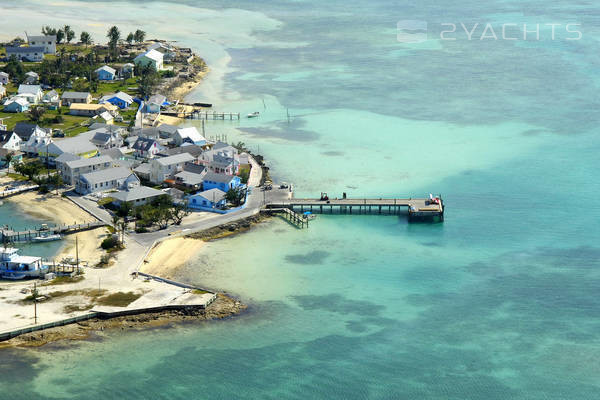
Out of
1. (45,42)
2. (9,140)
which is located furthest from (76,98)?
(45,42)

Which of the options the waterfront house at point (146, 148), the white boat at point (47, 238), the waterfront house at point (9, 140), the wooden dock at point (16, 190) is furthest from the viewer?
the waterfront house at point (9, 140)

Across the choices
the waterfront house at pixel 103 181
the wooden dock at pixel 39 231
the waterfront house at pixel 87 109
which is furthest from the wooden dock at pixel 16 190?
the waterfront house at pixel 87 109

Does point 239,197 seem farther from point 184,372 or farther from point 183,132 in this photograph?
point 184,372

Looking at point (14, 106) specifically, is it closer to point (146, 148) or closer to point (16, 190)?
point (146, 148)

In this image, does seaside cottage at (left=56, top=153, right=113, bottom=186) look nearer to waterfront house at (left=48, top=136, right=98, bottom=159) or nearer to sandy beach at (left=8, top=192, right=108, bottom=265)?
sandy beach at (left=8, top=192, right=108, bottom=265)

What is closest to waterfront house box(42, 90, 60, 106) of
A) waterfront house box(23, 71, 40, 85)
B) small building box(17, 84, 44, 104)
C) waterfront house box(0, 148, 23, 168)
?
small building box(17, 84, 44, 104)

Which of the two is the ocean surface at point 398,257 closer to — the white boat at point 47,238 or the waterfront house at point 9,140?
the white boat at point 47,238

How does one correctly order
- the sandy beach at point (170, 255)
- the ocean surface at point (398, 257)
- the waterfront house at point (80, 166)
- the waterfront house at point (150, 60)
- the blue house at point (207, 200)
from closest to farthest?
the ocean surface at point (398, 257) → the sandy beach at point (170, 255) → the blue house at point (207, 200) → the waterfront house at point (80, 166) → the waterfront house at point (150, 60)
